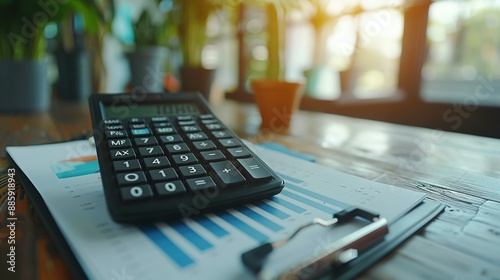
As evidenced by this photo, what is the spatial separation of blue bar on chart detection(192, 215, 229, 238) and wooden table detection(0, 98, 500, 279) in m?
0.08

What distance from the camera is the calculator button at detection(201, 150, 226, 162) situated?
30cm

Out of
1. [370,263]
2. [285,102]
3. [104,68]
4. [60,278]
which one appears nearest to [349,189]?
[370,263]

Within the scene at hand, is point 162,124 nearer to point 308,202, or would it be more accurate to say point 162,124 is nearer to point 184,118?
point 184,118

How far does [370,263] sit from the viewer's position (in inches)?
7.8

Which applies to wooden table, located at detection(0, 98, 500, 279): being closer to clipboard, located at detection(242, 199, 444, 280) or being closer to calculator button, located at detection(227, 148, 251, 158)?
clipboard, located at detection(242, 199, 444, 280)

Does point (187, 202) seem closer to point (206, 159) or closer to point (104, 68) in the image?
point (206, 159)

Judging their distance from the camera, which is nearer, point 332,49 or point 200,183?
point 200,183

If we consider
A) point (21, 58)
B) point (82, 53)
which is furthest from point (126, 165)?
point (82, 53)

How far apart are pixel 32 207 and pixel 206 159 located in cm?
14

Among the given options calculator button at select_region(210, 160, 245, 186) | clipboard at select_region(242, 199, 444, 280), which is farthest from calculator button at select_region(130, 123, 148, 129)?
clipboard at select_region(242, 199, 444, 280)

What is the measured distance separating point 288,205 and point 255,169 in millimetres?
41

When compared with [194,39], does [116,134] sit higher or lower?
lower

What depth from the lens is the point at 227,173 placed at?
275 millimetres

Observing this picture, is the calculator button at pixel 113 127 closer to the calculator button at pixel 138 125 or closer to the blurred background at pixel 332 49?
the calculator button at pixel 138 125
